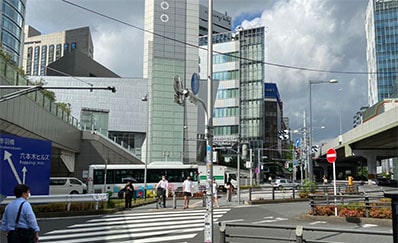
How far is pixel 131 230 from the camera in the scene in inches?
563

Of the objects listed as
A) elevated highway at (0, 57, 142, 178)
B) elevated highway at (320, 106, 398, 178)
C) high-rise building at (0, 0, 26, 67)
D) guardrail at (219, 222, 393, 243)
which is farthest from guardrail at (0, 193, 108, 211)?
high-rise building at (0, 0, 26, 67)

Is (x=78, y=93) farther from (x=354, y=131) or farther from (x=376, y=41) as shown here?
(x=376, y=41)

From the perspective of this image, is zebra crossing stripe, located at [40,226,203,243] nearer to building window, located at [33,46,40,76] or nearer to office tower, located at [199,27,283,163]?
office tower, located at [199,27,283,163]

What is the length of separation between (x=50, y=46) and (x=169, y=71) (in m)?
75.4

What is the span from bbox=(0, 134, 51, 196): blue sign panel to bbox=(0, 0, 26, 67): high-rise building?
176ft

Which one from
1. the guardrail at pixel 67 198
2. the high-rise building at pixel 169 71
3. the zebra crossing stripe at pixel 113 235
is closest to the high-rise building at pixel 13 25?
the high-rise building at pixel 169 71

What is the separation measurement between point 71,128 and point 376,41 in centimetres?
A: 10192

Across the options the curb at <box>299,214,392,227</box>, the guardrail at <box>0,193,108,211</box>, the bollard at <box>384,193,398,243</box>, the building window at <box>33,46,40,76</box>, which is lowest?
the curb at <box>299,214,392,227</box>

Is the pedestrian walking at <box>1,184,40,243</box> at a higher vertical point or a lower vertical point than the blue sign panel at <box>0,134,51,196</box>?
lower

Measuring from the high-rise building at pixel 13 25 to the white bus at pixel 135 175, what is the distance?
40924mm

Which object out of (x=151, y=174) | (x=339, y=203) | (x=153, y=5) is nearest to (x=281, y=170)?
(x=153, y=5)

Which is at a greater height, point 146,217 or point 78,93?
point 78,93

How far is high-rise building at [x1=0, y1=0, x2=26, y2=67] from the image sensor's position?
69.0m

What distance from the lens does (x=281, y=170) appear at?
4176 inches
